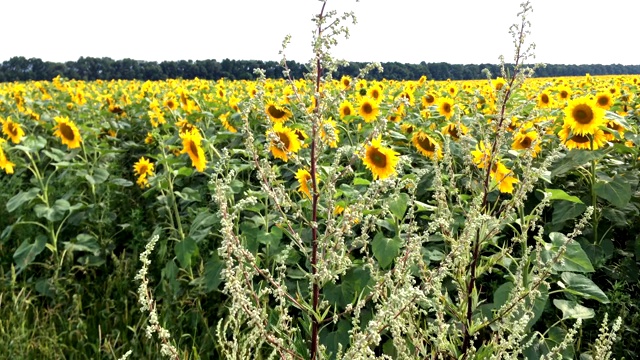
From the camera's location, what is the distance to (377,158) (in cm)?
374

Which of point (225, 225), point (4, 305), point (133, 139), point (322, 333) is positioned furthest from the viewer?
point (133, 139)

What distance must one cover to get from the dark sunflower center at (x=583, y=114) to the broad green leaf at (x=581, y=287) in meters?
1.52

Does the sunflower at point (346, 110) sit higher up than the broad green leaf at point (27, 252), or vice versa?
the sunflower at point (346, 110)

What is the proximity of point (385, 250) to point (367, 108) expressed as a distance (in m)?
2.71

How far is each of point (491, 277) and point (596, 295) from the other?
1111mm

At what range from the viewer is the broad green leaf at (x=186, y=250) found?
3617 mm

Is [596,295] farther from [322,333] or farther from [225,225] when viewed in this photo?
[225,225]

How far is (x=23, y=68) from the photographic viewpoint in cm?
3838

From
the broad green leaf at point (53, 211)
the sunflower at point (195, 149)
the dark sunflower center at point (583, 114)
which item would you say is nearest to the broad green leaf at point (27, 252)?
the broad green leaf at point (53, 211)

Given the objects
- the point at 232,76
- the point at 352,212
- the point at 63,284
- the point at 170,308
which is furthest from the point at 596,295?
the point at 232,76

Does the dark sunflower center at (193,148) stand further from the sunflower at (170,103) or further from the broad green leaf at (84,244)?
the sunflower at (170,103)

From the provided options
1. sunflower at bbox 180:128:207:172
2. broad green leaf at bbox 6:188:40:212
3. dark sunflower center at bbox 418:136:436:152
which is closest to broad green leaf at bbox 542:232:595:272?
dark sunflower center at bbox 418:136:436:152

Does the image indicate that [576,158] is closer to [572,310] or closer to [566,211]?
[566,211]

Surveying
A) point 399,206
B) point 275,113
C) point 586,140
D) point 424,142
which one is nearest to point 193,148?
point 275,113
